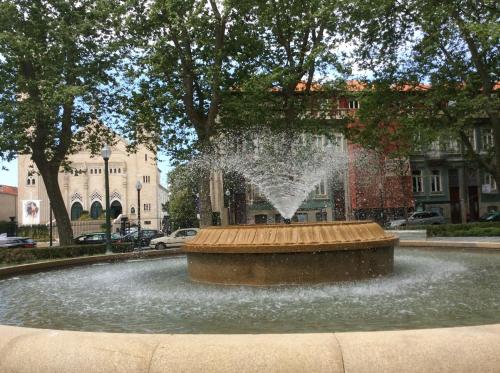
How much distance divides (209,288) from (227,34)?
1922 centimetres

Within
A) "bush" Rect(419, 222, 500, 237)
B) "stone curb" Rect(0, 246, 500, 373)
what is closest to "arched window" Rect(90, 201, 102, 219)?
"bush" Rect(419, 222, 500, 237)

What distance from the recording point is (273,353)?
337 centimetres

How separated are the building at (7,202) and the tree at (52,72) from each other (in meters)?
74.4

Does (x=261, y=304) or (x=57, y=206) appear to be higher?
(x=57, y=206)

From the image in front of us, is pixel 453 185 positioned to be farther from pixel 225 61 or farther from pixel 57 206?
pixel 57 206

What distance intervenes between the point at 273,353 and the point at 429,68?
26.0 metres

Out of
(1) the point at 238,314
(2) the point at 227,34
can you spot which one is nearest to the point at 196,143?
(2) the point at 227,34

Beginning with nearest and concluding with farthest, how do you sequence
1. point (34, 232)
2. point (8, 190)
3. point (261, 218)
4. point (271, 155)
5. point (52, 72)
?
1. point (52, 72)
2. point (271, 155)
3. point (261, 218)
4. point (34, 232)
5. point (8, 190)

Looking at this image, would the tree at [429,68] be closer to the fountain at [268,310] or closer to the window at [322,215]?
the fountain at [268,310]

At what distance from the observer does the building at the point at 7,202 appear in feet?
305

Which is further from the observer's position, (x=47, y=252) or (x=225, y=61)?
(x=225, y=61)

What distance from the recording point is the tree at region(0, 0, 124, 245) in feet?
72.7

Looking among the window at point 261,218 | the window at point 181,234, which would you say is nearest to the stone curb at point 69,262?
the window at point 181,234

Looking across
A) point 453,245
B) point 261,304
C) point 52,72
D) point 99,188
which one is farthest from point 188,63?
point 99,188
